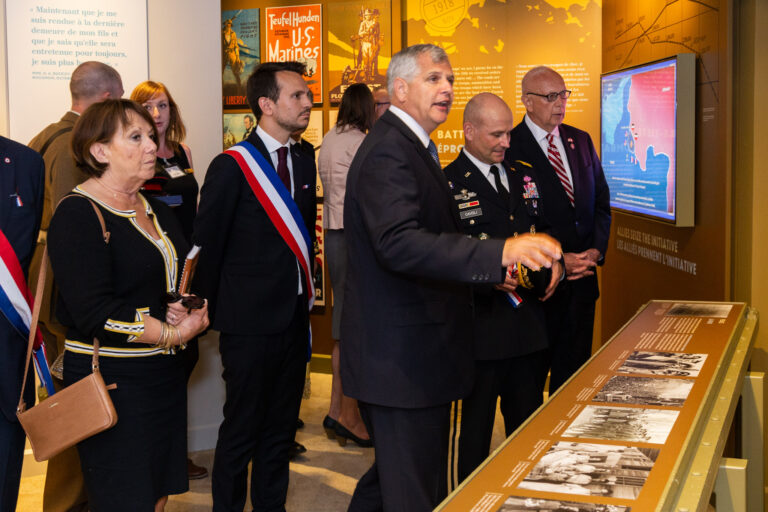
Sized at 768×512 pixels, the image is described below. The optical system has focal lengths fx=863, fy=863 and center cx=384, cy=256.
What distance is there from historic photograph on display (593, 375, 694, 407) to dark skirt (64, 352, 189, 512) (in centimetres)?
125

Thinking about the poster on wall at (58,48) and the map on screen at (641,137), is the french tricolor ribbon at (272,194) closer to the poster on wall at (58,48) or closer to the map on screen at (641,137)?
the poster on wall at (58,48)

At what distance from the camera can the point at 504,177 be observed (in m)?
3.45

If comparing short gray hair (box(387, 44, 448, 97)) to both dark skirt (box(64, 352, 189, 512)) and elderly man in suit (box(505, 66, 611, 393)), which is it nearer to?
dark skirt (box(64, 352, 189, 512))

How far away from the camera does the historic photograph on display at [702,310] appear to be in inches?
136

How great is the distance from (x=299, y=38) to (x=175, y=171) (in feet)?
9.47

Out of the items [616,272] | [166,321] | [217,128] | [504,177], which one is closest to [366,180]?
[166,321]

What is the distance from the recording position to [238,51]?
6.59m

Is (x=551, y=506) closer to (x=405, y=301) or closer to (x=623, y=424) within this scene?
(x=623, y=424)

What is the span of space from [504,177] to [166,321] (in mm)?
1549

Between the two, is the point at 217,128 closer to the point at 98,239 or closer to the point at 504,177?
the point at 504,177

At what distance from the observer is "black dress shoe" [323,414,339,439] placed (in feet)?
15.9

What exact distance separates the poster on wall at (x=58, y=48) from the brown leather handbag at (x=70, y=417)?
2.10 metres

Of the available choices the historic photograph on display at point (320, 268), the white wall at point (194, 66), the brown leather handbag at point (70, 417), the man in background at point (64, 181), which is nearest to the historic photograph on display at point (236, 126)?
the historic photograph on display at point (320, 268)

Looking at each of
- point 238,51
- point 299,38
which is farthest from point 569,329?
point 238,51
